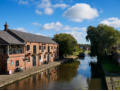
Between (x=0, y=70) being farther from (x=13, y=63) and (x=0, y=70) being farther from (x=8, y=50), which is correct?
(x=8, y=50)

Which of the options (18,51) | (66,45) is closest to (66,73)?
(18,51)

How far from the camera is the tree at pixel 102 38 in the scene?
1351 inches

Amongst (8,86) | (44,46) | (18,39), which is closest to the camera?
(8,86)

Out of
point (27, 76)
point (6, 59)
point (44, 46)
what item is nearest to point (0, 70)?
point (6, 59)

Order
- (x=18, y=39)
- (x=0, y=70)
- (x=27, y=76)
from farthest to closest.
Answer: (x=18, y=39), (x=0, y=70), (x=27, y=76)

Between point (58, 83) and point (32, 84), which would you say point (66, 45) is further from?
point (32, 84)

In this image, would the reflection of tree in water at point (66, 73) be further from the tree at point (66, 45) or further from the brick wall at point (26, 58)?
the tree at point (66, 45)

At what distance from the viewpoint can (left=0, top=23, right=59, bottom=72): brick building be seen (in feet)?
69.9

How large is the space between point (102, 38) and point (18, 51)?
2276 centimetres

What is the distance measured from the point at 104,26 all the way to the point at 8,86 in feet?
100

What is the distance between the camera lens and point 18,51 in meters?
23.9

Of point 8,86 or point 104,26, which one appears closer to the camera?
point 8,86

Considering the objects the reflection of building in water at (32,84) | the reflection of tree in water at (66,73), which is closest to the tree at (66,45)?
the reflection of tree in water at (66,73)

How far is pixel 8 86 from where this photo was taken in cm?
1524
